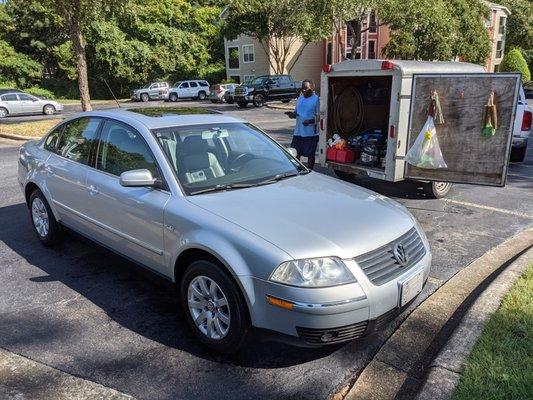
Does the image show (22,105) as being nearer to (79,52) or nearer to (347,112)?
(79,52)

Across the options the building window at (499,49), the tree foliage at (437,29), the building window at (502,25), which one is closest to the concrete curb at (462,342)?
the tree foliage at (437,29)

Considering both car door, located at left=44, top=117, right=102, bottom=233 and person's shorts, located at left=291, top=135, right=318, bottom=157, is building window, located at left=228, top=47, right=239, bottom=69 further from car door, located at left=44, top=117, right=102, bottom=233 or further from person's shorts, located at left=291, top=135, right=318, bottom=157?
car door, located at left=44, top=117, right=102, bottom=233

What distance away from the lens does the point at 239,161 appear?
4.15 meters

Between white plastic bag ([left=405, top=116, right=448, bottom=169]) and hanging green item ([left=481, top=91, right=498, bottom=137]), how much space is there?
0.62m

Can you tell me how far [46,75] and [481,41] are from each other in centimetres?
3608

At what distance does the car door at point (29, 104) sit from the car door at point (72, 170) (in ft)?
74.2

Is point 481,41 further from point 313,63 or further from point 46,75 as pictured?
point 46,75

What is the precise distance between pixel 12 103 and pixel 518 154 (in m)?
23.4

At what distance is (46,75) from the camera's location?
4403 centimetres

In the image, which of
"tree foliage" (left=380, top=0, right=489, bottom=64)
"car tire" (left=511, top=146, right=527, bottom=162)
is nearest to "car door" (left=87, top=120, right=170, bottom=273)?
"car tire" (left=511, top=146, right=527, bottom=162)

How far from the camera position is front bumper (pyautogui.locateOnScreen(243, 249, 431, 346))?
2.86 metres

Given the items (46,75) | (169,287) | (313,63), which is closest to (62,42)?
(46,75)

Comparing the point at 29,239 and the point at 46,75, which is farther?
the point at 46,75

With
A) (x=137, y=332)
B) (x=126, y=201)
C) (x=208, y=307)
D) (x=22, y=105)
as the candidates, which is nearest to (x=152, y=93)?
(x=22, y=105)
